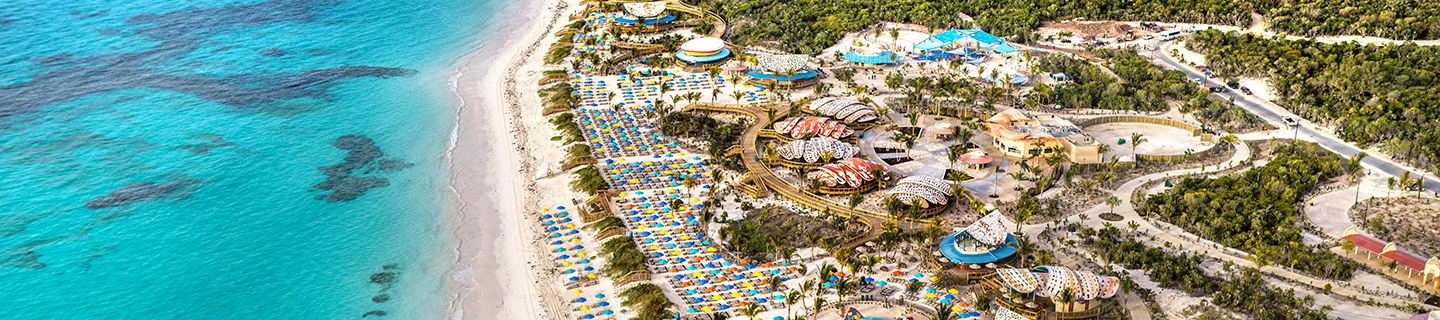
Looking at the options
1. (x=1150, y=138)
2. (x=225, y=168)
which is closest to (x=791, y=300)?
(x=1150, y=138)

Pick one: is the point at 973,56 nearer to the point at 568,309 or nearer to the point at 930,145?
the point at 930,145

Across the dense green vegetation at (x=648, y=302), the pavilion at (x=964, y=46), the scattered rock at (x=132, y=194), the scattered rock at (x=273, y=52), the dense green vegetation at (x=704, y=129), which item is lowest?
the scattered rock at (x=273, y=52)

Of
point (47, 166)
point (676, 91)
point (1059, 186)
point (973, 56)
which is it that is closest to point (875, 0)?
point (973, 56)

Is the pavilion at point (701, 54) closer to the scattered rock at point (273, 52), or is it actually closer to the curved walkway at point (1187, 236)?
the scattered rock at point (273, 52)

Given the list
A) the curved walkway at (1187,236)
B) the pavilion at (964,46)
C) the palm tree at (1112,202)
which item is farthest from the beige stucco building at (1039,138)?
the pavilion at (964,46)

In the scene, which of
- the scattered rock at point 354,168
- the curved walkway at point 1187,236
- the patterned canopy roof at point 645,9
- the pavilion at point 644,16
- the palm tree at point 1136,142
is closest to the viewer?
the curved walkway at point 1187,236

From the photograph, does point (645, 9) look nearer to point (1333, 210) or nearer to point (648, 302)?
point (648, 302)
